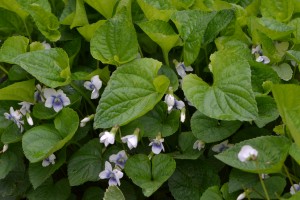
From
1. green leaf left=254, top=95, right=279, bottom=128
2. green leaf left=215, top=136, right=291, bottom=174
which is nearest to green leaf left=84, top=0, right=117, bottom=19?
green leaf left=254, top=95, right=279, bottom=128

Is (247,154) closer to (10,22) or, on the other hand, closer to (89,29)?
(89,29)

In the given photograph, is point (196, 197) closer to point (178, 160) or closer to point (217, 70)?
point (178, 160)

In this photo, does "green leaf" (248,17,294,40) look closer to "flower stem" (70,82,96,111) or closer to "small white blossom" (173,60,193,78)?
"small white blossom" (173,60,193,78)

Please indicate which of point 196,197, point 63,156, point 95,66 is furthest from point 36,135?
point 196,197

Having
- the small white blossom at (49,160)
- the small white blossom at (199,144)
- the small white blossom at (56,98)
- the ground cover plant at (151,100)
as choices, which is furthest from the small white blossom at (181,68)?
the small white blossom at (49,160)

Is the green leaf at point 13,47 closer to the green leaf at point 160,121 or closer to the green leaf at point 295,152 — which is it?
the green leaf at point 160,121

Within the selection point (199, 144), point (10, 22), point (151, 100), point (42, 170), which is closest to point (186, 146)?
point (199, 144)
